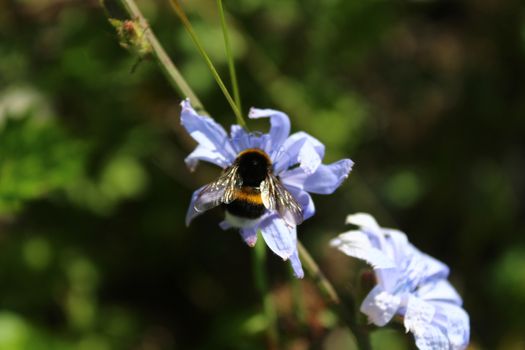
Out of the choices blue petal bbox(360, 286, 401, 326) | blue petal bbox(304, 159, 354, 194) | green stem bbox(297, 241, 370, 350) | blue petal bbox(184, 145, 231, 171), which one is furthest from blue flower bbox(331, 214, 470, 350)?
blue petal bbox(184, 145, 231, 171)

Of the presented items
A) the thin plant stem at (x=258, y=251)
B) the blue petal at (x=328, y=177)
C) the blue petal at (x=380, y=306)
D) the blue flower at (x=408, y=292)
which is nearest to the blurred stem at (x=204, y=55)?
the thin plant stem at (x=258, y=251)

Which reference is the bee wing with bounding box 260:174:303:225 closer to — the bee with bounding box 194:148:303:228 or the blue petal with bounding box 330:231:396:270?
the bee with bounding box 194:148:303:228

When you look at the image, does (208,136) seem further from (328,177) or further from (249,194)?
(328,177)

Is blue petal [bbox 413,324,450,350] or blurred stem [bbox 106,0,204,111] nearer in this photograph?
blurred stem [bbox 106,0,204,111]

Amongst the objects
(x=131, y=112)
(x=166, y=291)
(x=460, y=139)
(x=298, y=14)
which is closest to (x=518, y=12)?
(x=460, y=139)

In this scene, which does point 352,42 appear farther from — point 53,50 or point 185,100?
point 185,100

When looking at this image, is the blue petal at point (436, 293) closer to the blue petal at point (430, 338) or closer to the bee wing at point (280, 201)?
the blue petal at point (430, 338)
